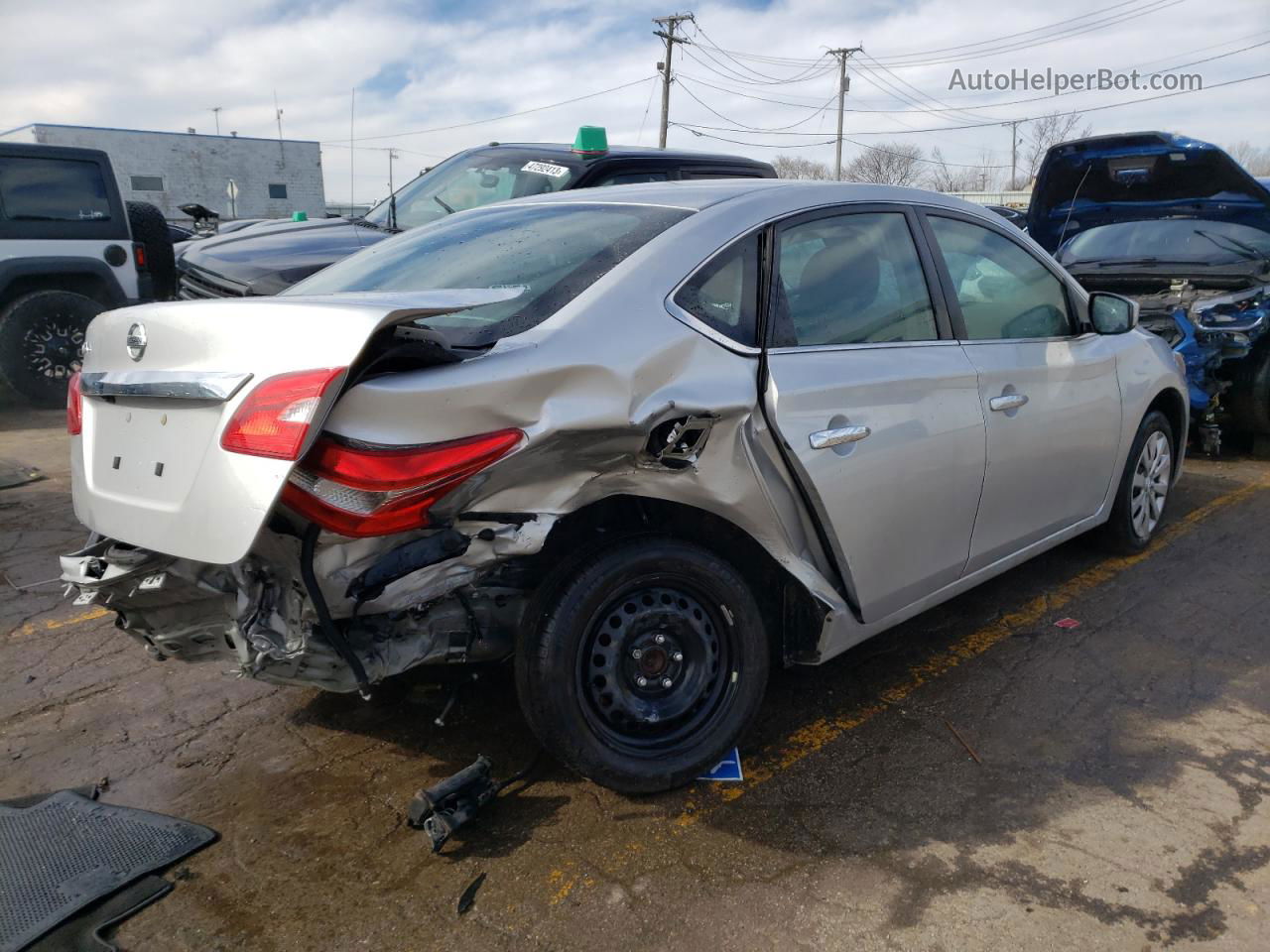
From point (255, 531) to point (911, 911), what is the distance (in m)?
1.77

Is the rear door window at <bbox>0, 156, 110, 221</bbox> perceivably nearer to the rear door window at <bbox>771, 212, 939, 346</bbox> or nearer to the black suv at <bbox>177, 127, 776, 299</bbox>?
the black suv at <bbox>177, 127, 776, 299</bbox>

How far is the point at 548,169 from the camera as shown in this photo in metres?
6.59

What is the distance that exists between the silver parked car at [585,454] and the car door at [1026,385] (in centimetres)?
2

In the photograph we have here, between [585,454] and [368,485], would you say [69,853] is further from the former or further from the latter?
[585,454]

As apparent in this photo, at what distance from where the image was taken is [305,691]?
349cm

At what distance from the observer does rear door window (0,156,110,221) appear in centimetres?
865

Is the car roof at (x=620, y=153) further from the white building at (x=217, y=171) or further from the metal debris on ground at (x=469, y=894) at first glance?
the white building at (x=217, y=171)

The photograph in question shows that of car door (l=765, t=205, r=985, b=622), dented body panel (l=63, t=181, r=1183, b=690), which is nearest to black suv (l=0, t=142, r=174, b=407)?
dented body panel (l=63, t=181, r=1183, b=690)

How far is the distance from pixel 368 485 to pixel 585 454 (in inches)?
22.0

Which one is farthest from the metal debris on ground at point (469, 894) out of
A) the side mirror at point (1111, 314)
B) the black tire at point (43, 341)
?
the black tire at point (43, 341)

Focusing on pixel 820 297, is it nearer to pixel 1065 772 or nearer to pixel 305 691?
pixel 1065 772

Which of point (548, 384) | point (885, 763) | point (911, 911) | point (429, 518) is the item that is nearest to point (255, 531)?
point (429, 518)

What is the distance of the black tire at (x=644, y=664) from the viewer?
8.39 feet

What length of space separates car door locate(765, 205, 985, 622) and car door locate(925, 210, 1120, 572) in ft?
0.44
